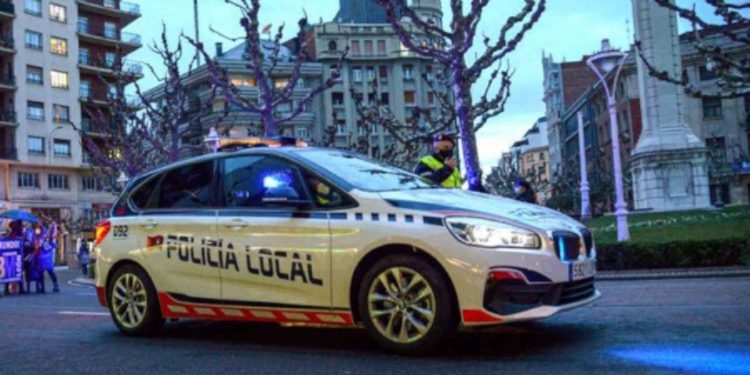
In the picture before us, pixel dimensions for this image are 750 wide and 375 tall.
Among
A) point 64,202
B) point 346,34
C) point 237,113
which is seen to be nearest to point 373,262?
point 64,202

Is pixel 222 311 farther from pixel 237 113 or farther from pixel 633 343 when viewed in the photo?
pixel 237 113

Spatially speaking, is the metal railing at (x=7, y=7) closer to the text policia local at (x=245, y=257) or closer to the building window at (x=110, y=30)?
the building window at (x=110, y=30)

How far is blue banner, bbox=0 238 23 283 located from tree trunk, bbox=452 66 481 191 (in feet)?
35.2

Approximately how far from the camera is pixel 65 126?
65812mm

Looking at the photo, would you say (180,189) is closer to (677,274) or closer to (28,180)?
(677,274)

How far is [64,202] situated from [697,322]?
65.5 m

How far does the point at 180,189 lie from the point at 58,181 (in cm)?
6348

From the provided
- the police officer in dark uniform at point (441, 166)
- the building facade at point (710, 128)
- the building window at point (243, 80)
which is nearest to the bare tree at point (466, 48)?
the police officer in dark uniform at point (441, 166)

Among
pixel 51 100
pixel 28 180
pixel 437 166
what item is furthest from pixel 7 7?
pixel 437 166

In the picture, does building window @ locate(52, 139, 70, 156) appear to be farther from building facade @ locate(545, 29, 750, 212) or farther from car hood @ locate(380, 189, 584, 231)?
car hood @ locate(380, 189, 584, 231)

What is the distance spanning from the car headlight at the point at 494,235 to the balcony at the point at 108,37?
6881cm

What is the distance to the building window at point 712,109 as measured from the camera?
6556 centimetres

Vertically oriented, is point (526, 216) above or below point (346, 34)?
below

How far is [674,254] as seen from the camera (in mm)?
16219
